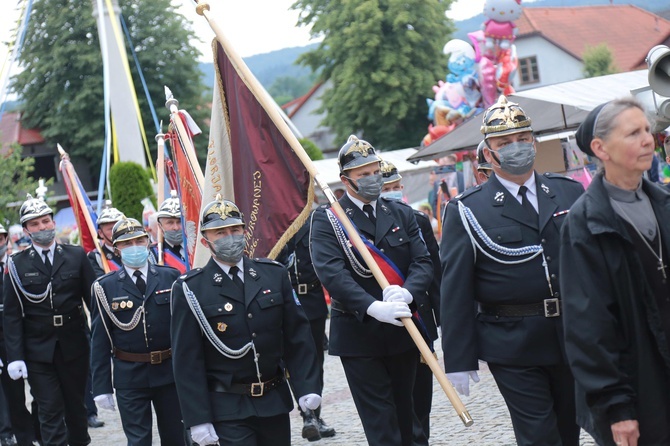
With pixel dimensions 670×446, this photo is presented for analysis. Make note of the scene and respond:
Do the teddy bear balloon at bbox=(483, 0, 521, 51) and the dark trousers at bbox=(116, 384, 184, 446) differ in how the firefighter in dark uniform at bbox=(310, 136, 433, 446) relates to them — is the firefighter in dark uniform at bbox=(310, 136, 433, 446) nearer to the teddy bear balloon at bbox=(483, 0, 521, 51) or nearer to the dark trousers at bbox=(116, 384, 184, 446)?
the dark trousers at bbox=(116, 384, 184, 446)

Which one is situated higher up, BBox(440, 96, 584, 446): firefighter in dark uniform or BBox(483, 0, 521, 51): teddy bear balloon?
BBox(483, 0, 521, 51): teddy bear balloon

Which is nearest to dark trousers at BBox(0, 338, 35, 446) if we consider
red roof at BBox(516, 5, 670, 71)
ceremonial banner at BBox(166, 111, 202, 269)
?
ceremonial banner at BBox(166, 111, 202, 269)

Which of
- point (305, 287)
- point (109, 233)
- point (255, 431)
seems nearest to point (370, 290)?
point (255, 431)

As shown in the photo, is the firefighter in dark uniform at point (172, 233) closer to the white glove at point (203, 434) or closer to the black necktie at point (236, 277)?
the black necktie at point (236, 277)

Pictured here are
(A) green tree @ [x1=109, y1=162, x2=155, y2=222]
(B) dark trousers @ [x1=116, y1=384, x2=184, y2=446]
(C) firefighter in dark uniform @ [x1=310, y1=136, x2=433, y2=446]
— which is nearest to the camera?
(C) firefighter in dark uniform @ [x1=310, y1=136, x2=433, y2=446]

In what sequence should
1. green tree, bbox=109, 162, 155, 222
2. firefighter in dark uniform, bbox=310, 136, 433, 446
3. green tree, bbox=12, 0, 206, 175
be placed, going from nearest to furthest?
1. firefighter in dark uniform, bbox=310, 136, 433, 446
2. green tree, bbox=109, 162, 155, 222
3. green tree, bbox=12, 0, 206, 175

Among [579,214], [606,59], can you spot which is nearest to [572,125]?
[579,214]

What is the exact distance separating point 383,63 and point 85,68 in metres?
13.8

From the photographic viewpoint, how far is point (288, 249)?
1137 centimetres

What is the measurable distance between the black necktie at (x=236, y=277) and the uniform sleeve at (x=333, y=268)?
74cm

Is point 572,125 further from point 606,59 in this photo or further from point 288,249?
point 606,59

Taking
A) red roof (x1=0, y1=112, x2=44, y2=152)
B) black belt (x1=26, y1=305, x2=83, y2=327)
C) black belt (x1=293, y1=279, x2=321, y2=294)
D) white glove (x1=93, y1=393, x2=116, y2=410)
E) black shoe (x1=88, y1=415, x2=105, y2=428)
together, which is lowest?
black shoe (x1=88, y1=415, x2=105, y2=428)

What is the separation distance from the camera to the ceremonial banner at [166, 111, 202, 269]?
10852 mm

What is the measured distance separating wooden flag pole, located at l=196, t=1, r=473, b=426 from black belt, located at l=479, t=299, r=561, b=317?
61 centimetres
